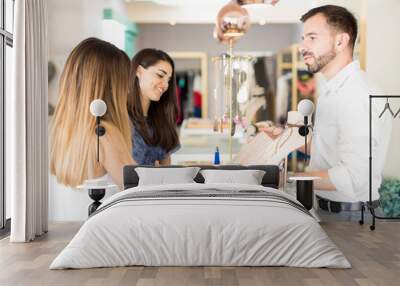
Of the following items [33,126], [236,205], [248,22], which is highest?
[248,22]

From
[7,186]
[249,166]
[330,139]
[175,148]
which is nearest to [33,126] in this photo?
[7,186]

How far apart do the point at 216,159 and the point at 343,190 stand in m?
1.37

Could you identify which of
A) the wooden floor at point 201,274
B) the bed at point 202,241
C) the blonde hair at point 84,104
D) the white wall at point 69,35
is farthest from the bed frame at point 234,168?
the bed at point 202,241

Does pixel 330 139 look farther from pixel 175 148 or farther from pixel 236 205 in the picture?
pixel 236 205

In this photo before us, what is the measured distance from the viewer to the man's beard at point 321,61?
6.73 meters

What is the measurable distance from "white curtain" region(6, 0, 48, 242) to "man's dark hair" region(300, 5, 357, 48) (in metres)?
2.89

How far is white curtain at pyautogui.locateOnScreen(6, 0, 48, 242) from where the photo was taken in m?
5.66

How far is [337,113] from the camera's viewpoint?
674 centimetres

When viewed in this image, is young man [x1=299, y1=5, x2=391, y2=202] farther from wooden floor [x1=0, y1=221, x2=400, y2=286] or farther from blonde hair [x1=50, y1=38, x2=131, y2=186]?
blonde hair [x1=50, y1=38, x2=131, y2=186]

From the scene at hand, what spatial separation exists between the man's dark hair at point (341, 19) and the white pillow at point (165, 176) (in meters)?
2.14

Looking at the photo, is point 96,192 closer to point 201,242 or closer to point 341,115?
point 201,242

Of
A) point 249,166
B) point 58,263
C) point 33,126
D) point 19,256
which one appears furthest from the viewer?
point 249,166

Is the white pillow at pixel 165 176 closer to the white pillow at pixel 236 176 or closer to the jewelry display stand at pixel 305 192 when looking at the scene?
the white pillow at pixel 236 176

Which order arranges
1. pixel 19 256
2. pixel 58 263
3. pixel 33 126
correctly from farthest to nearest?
1. pixel 33 126
2. pixel 19 256
3. pixel 58 263
